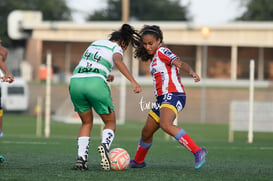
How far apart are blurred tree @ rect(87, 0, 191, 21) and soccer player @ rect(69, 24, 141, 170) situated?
73460 millimetres

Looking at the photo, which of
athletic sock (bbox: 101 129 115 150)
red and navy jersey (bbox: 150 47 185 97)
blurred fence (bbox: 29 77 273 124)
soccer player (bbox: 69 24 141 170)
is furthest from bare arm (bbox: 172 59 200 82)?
blurred fence (bbox: 29 77 273 124)

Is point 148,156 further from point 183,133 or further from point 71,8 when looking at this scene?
point 71,8

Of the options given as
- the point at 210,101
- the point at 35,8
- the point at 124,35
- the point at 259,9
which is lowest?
the point at 210,101

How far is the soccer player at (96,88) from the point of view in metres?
9.70

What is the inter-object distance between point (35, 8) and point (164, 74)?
59.5 metres

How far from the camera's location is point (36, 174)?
9.09 metres

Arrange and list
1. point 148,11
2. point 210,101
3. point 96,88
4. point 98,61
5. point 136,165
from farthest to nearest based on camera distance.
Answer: point 148,11 → point 210,101 → point 136,165 → point 98,61 → point 96,88

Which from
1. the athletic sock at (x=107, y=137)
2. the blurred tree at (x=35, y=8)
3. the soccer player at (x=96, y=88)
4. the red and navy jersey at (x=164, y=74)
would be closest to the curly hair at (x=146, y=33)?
the red and navy jersey at (x=164, y=74)

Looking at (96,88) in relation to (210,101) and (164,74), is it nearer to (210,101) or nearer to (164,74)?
(164,74)

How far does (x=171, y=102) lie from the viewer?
1038 cm

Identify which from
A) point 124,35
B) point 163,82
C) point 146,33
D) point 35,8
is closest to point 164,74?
point 163,82

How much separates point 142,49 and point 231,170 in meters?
2.11

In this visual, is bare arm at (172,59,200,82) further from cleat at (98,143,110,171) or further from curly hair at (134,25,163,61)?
cleat at (98,143,110,171)

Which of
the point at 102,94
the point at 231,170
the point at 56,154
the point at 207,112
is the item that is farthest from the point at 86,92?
the point at 207,112
